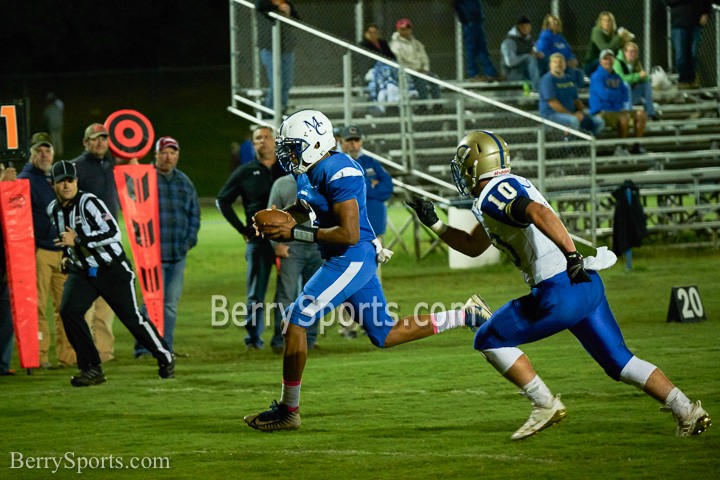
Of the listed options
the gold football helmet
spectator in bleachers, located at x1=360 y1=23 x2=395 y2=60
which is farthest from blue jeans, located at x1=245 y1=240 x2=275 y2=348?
spectator in bleachers, located at x1=360 y1=23 x2=395 y2=60

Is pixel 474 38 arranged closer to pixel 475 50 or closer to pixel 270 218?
pixel 475 50

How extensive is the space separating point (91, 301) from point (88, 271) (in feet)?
0.80

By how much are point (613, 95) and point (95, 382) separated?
38.8 ft

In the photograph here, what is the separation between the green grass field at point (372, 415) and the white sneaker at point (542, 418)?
0.09 meters

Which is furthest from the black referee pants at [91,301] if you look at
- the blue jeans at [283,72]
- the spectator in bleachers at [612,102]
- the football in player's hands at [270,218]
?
the spectator in bleachers at [612,102]

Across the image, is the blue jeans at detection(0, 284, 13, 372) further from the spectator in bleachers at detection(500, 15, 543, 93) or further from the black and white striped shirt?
the spectator in bleachers at detection(500, 15, 543, 93)

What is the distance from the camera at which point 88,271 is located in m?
9.78

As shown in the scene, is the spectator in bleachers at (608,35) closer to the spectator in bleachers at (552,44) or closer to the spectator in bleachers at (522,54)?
the spectator in bleachers at (552,44)

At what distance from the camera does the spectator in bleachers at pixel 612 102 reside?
1952 centimetres

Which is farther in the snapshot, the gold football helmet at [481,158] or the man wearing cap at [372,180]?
the man wearing cap at [372,180]

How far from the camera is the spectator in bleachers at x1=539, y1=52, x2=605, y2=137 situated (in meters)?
18.7

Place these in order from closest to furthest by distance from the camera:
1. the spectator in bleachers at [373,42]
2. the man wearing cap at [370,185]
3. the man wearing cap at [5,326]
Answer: the man wearing cap at [5,326] < the man wearing cap at [370,185] < the spectator in bleachers at [373,42]

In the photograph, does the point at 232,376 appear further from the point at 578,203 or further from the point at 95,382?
the point at 578,203

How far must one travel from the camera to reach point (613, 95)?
771 inches
